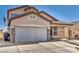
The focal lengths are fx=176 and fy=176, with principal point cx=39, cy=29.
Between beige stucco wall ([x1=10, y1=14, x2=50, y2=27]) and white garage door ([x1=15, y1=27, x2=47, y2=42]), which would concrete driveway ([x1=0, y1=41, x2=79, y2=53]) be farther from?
beige stucco wall ([x1=10, y1=14, x2=50, y2=27])

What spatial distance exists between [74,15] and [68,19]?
0.15 metres

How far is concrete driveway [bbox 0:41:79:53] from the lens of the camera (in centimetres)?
359

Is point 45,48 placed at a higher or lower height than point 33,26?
lower

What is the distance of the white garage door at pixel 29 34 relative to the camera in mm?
3729

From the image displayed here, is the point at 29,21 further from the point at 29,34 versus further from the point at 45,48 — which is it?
the point at 45,48

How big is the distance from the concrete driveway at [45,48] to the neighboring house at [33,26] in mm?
132

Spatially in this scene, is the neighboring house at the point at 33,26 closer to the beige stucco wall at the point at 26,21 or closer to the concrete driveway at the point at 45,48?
the beige stucco wall at the point at 26,21

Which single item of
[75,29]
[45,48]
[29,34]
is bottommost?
[45,48]

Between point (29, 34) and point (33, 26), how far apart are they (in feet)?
0.63

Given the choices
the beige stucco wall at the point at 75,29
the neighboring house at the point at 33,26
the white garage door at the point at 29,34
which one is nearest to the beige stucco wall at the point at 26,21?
the neighboring house at the point at 33,26

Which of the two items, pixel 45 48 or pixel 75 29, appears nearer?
pixel 45 48

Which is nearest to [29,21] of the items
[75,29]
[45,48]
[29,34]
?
[29,34]

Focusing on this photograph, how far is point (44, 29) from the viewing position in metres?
3.82

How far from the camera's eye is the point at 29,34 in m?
3.76
